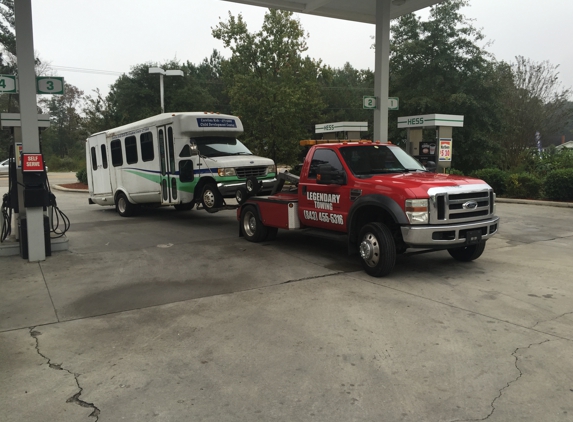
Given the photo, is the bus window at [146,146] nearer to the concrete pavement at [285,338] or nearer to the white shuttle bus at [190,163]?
the white shuttle bus at [190,163]

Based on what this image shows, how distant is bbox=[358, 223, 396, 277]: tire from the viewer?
7.09 metres

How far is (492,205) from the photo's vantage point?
755cm

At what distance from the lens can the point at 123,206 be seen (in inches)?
623

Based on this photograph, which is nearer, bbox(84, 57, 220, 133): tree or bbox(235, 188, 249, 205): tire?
bbox(235, 188, 249, 205): tire

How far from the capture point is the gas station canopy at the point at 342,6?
13156mm

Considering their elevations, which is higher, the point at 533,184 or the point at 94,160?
the point at 94,160

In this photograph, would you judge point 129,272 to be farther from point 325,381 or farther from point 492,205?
point 492,205

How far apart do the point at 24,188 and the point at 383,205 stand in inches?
242

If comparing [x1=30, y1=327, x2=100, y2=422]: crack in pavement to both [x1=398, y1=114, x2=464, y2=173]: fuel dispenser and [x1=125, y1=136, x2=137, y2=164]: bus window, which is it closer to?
[x1=125, y1=136, x2=137, y2=164]: bus window

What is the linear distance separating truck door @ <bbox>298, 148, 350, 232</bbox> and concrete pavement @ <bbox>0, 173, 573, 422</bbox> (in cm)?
70

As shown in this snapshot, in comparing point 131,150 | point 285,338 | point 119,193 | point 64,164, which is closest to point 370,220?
point 285,338

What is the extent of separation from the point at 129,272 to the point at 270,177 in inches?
202

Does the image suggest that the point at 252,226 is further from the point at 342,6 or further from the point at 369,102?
the point at 342,6

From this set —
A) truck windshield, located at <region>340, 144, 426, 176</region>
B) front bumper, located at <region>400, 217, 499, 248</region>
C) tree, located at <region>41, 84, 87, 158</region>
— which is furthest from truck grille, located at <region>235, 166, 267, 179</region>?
tree, located at <region>41, 84, 87, 158</region>
